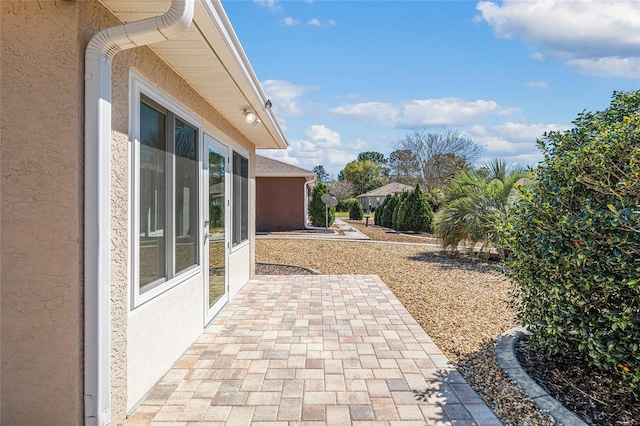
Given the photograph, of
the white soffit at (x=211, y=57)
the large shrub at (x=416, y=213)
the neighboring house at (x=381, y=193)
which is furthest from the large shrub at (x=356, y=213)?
the white soffit at (x=211, y=57)

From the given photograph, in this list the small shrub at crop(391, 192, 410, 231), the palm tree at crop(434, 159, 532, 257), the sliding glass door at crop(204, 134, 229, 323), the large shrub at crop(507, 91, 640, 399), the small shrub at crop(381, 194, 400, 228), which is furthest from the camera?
the small shrub at crop(381, 194, 400, 228)

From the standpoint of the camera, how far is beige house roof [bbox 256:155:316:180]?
18328 mm

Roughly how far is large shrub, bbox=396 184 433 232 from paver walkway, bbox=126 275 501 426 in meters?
15.1

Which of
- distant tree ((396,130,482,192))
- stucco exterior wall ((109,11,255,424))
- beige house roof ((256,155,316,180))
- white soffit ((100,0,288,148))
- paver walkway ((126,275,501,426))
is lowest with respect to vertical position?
paver walkway ((126,275,501,426))

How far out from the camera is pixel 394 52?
33.2 feet

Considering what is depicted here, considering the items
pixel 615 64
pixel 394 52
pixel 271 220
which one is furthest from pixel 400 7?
pixel 271 220

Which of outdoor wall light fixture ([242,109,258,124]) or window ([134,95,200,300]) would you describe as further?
outdoor wall light fixture ([242,109,258,124])

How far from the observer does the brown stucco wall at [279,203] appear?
1873 cm

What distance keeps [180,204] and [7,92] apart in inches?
70.4

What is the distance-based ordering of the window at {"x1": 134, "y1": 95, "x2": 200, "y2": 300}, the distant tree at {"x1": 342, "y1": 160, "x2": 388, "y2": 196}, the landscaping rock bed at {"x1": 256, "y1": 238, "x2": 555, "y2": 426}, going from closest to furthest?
1. the window at {"x1": 134, "y1": 95, "x2": 200, "y2": 300}
2. the landscaping rock bed at {"x1": 256, "y1": 238, "x2": 555, "y2": 426}
3. the distant tree at {"x1": 342, "y1": 160, "x2": 388, "y2": 196}

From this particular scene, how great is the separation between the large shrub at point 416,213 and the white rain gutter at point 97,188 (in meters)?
18.8

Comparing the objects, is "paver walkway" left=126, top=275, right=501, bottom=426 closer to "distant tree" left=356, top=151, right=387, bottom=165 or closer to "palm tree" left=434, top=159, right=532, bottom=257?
"palm tree" left=434, top=159, right=532, bottom=257

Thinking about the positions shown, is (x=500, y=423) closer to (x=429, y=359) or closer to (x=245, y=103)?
(x=429, y=359)

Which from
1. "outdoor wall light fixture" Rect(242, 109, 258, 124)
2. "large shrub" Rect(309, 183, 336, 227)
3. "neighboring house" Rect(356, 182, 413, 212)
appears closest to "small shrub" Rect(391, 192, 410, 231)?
"large shrub" Rect(309, 183, 336, 227)
